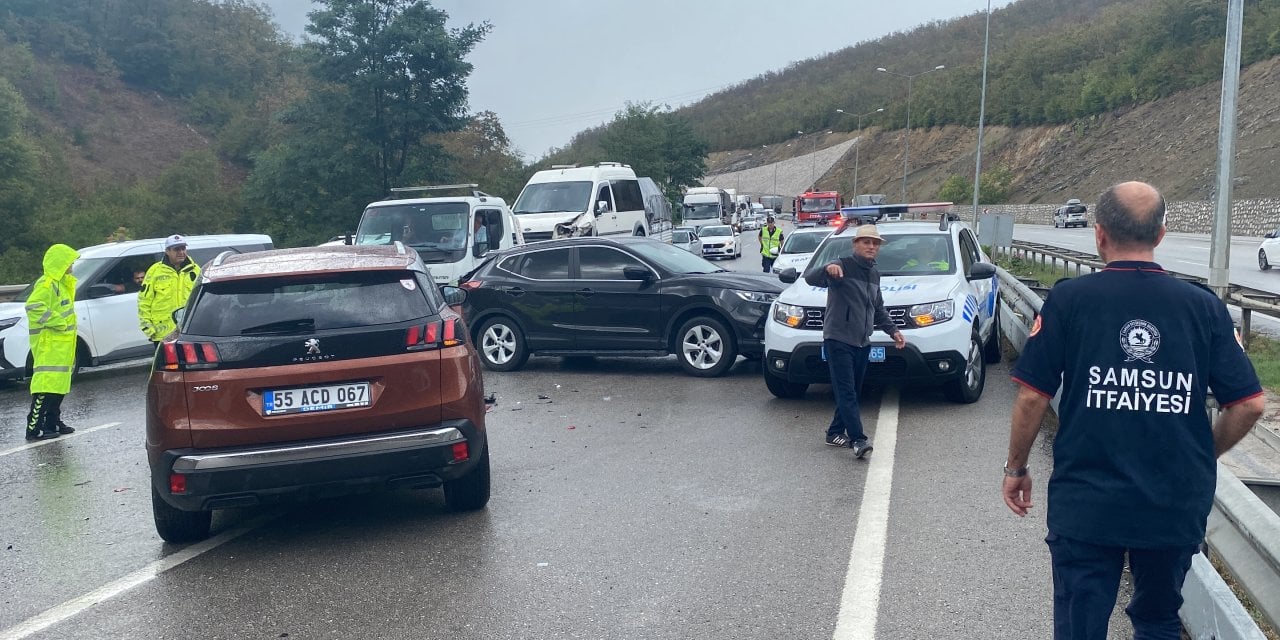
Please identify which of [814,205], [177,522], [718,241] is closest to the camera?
[177,522]

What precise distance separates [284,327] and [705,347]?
636cm

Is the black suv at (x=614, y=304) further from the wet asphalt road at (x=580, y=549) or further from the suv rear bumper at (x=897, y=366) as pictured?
the wet asphalt road at (x=580, y=549)

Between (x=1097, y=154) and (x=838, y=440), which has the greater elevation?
(x=1097, y=154)

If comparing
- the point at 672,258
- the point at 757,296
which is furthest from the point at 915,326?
the point at 672,258

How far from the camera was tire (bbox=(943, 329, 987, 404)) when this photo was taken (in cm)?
935

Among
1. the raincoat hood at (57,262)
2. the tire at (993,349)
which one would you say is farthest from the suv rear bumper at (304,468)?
the tire at (993,349)

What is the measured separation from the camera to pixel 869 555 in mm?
5426

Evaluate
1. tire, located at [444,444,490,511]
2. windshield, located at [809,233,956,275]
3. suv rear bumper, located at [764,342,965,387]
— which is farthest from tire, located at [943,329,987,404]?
tire, located at [444,444,490,511]

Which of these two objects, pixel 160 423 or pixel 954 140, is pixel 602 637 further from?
pixel 954 140

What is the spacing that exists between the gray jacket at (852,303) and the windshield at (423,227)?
9.20 meters

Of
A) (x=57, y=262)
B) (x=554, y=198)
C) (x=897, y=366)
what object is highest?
(x=554, y=198)

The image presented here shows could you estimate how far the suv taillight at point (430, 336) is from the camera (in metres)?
5.83

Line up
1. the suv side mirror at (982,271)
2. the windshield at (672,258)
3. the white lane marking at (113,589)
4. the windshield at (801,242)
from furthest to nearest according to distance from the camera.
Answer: the windshield at (801,242) < the windshield at (672,258) < the suv side mirror at (982,271) < the white lane marking at (113,589)

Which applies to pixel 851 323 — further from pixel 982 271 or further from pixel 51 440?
pixel 51 440
